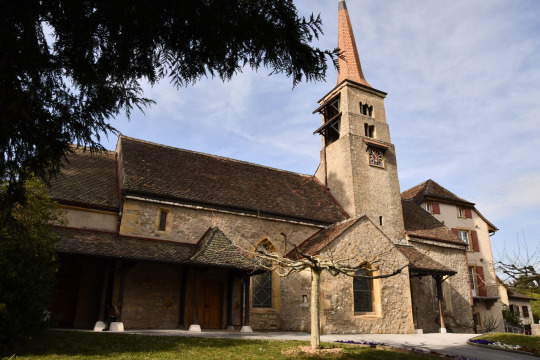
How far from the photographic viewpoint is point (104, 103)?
493cm

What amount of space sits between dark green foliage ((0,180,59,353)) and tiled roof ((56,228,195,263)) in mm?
2676

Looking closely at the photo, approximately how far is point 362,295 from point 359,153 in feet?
28.4

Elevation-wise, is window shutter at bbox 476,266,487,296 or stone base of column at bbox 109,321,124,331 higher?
window shutter at bbox 476,266,487,296

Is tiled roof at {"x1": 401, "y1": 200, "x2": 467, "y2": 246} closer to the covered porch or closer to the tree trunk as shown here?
the covered porch

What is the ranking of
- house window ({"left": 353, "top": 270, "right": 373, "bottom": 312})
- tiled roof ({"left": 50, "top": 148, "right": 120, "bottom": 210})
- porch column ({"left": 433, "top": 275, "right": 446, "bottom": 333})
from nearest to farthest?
tiled roof ({"left": 50, "top": 148, "right": 120, "bottom": 210})
house window ({"left": 353, "top": 270, "right": 373, "bottom": 312})
porch column ({"left": 433, "top": 275, "right": 446, "bottom": 333})

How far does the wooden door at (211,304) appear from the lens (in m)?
15.8

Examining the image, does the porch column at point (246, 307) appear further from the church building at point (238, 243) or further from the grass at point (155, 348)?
the grass at point (155, 348)

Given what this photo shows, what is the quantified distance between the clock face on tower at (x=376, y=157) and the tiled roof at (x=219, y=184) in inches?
125

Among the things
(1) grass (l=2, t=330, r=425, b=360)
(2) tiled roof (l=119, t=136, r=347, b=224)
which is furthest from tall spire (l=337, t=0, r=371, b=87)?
(1) grass (l=2, t=330, r=425, b=360)

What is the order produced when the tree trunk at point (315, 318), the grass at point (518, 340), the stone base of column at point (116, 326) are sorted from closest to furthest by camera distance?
the tree trunk at point (315, 318)
the stone base of column at point (116, 326)
the grass at point (518, 340)

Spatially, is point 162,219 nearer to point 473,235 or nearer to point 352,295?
point 352,295

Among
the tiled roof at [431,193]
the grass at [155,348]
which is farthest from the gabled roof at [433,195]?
the grass at [155,348]

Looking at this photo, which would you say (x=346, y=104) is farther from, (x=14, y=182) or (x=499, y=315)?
(x=14, y=182)

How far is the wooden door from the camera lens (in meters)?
15.8
